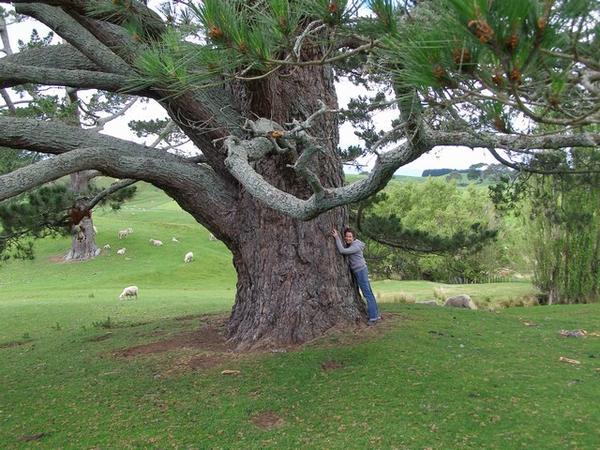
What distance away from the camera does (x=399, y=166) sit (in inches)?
157

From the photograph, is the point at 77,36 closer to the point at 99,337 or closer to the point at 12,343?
the point at 99,337

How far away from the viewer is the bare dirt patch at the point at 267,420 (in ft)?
14.8

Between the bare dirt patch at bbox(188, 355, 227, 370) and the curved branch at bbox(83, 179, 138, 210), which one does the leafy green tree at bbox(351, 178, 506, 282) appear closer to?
the curved branch at bbox(83, 179, 138, 210)

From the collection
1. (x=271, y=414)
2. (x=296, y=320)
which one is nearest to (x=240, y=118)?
(x=296, y=320)

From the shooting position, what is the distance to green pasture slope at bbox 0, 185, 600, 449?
4.23 metres

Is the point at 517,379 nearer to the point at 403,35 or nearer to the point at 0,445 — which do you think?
the point at 403,35

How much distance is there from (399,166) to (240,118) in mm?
3215

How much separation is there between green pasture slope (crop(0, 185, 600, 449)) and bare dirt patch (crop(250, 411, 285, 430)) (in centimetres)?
2

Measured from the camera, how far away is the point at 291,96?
670cm

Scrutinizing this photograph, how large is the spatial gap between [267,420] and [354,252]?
283 centimetres

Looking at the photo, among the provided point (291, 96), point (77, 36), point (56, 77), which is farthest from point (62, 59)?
point (291, 96)

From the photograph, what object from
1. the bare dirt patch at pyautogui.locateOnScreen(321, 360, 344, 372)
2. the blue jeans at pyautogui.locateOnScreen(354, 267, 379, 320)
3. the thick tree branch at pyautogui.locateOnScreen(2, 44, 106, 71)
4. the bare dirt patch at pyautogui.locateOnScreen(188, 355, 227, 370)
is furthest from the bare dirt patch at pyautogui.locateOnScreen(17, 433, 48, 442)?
the thick tree branch at pyautogui.locateOnScreen(2, 44, 106, 71)

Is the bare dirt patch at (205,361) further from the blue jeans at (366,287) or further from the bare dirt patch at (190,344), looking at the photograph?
the blue jeans at (366,287)

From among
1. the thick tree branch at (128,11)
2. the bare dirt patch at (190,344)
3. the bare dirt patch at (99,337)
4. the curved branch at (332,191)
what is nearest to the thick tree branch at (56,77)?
the thick tree branch at (128,11)
